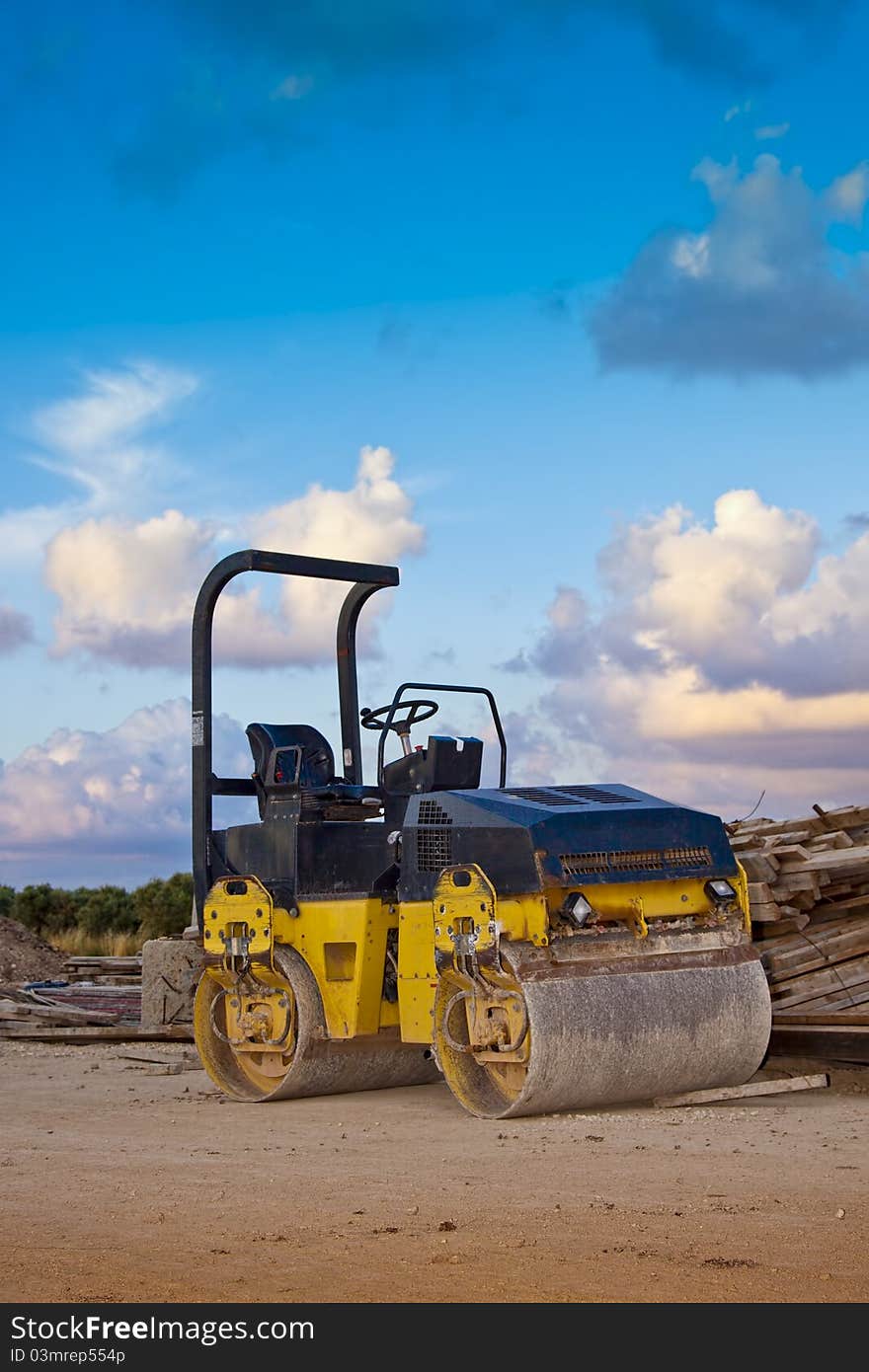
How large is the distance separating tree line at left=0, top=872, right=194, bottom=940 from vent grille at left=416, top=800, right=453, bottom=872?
26.5 m

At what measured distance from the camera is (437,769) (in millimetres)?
12742

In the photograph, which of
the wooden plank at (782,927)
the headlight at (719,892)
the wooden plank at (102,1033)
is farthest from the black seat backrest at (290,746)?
the wooden plank at (102,1033)

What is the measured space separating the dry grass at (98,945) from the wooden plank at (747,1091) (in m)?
20.3

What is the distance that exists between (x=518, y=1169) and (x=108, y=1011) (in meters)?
12.8

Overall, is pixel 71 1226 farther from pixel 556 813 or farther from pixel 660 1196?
pixel 556 813

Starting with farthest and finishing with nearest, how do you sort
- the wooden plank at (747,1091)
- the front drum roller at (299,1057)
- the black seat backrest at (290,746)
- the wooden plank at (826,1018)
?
1. the black seat backrest at (290,746)
2. the front drum roller at (299,1057)
3. the wooden plank at (826,1018)
4. the wooden plank at (747,1091)

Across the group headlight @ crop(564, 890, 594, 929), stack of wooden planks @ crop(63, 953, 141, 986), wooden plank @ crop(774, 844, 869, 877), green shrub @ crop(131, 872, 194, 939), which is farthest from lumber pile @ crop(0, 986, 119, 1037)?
green shrub @ crop(131, 872, 194, 939)

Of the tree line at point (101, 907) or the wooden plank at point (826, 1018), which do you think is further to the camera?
the tree line at point (101, 907)

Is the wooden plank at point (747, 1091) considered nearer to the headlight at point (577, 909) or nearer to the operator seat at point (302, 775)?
the headlight at point (577, 909)

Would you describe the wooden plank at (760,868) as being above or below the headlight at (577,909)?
above

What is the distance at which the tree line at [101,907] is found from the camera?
38406 mm

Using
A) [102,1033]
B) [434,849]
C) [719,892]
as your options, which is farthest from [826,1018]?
[102,1033]

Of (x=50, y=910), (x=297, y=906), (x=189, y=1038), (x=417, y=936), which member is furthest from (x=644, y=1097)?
(x=50, y=910)

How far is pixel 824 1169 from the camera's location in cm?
876
